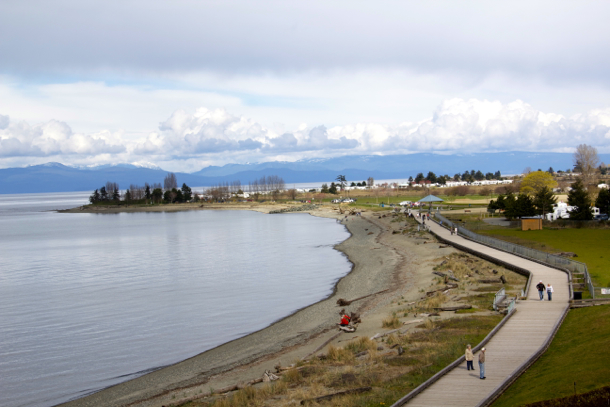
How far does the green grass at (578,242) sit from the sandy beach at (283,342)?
8.53m

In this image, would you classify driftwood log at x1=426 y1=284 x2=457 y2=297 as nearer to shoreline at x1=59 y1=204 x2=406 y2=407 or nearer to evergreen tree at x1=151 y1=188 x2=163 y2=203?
shoreline at x1=59 y1=204 x2=406 y2=407

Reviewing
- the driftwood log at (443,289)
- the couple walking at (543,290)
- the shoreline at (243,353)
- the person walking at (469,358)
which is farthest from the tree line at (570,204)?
the person walking at (469,358)

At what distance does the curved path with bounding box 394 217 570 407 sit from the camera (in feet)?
39.9

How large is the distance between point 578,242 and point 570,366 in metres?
34.7

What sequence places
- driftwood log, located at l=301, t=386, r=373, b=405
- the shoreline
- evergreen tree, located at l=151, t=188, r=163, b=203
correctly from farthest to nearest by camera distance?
evergreen tree, located at l=151, t=188, r=163, b=203 → the shoreline → driftwood log, located at l=301, t=386, r=373, b=405

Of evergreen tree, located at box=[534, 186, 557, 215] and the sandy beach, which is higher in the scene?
evergreen tree, located at box=[534, 186, 557, 215]

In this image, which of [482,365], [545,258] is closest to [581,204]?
[545,258]

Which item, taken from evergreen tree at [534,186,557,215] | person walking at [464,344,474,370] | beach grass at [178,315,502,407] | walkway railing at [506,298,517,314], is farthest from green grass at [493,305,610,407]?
evergreen tree at [534,186,557,215]

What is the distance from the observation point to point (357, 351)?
17984 mm

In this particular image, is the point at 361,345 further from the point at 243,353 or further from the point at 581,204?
the point at 581,204

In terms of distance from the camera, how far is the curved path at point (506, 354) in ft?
39.9

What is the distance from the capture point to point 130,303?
3222cm

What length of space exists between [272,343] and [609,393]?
14561 mm

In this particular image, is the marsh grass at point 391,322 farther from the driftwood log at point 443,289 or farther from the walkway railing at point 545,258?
the walkway railing at point 545,258
